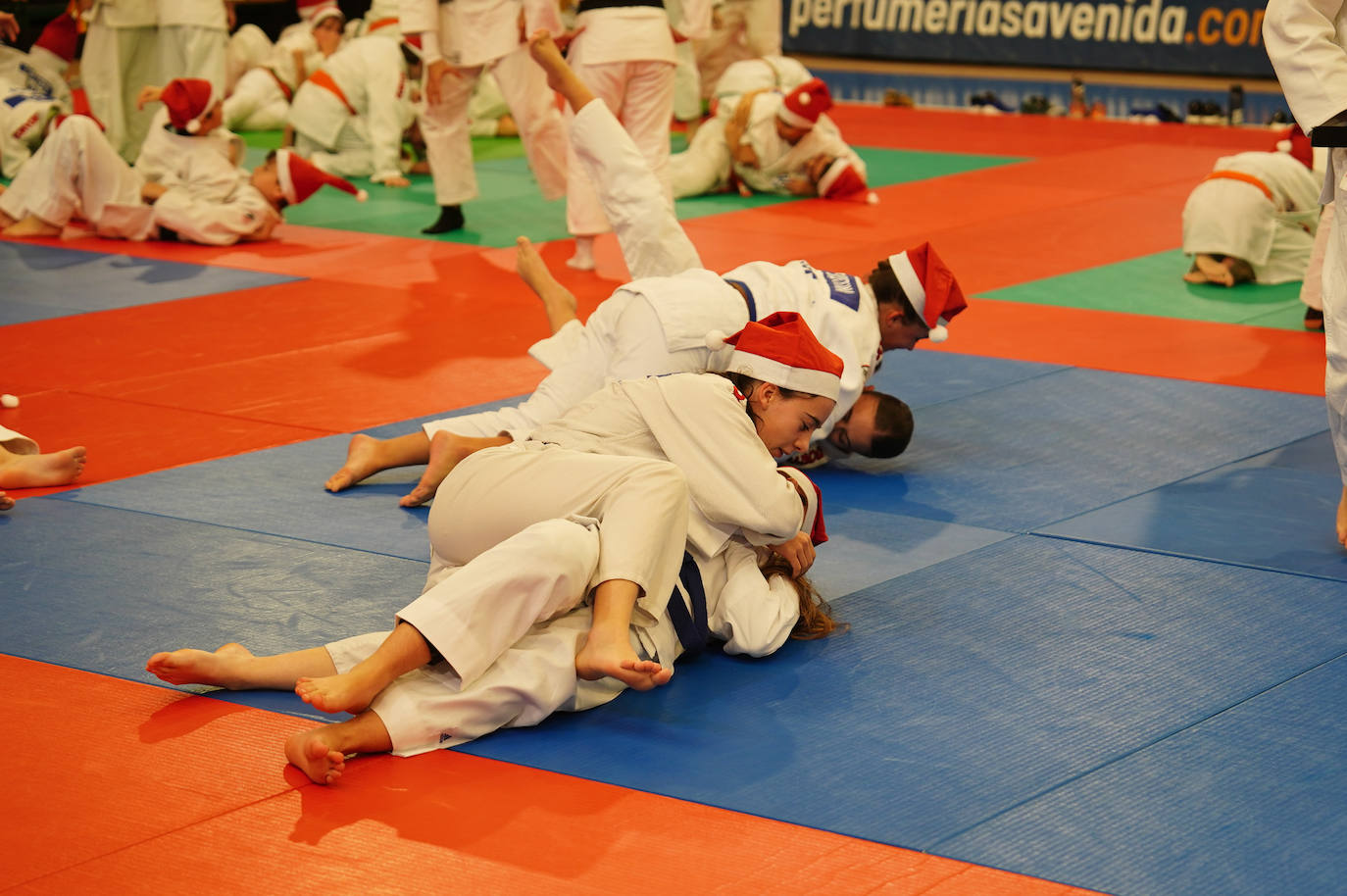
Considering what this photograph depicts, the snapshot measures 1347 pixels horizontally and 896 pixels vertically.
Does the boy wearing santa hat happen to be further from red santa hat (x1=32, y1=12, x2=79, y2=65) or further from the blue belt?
the blue belt

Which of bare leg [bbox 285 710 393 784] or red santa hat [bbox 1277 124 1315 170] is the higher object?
red santa hat [bbox 1277 124 1315 170]

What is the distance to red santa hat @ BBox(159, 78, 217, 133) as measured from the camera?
8375 millimetres

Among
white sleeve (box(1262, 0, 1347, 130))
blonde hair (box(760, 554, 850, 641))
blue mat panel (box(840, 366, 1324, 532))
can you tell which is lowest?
blue mat panel (box(840, 366, 1324, 532))

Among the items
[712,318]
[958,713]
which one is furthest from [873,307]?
[958,713]

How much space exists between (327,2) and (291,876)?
12.8 m

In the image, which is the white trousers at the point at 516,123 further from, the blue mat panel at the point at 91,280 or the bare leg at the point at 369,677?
the bare leg at the point at 369,677

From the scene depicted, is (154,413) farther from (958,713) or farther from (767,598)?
(958,713)

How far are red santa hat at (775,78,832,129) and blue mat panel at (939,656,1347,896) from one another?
701 centimetres

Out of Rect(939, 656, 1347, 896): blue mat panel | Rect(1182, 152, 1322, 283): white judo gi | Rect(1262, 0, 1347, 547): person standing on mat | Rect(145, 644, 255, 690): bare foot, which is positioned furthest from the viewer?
Rect(1182, 152, 1322, 283): white judo gi

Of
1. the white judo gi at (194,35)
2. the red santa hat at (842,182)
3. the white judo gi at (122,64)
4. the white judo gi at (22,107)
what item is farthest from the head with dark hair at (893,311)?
the white judo gi at (122,64)

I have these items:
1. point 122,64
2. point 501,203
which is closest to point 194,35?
point 122,64

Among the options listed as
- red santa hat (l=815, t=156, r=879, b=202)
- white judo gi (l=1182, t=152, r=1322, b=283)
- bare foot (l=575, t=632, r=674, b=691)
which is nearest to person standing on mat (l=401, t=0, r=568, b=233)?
red santa hat (l=815, t=156, r=879, b=202)

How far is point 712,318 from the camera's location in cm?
441

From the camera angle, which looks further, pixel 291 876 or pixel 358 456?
pixel 358 456
